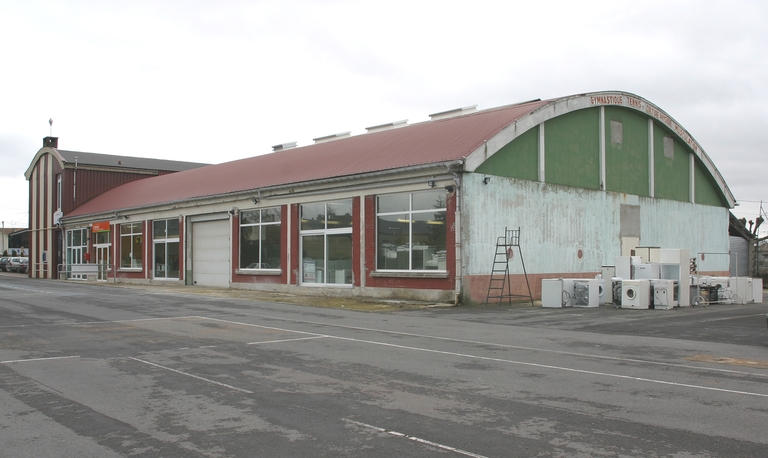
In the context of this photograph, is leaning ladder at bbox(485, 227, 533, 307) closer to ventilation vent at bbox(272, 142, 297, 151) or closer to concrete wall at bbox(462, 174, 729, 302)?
concrete wall at bbox(462, 174, 729, 302)

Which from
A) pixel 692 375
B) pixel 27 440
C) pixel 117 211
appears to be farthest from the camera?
pixel 117 211

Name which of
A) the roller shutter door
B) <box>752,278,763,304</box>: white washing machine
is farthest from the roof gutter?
the roller shutter door

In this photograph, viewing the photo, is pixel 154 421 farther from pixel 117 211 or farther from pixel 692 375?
pixel 117 211

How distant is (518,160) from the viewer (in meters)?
25.4

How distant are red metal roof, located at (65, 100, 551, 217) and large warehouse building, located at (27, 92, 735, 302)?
0.44ft

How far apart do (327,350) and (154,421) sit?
5289 millimetres

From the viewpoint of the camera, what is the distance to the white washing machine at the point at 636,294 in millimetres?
21859

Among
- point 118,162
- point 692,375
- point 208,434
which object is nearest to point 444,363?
point 692,375

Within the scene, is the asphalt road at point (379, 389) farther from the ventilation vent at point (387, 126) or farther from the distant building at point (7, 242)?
the distant building at point (7, 242)

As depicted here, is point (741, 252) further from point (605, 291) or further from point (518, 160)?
point (518, 160)

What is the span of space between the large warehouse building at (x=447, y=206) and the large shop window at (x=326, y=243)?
0.07 meters

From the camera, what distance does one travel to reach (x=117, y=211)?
1630 inches

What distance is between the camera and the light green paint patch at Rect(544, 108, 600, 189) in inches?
1069

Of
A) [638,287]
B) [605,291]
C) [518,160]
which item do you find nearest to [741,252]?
[605,291]
